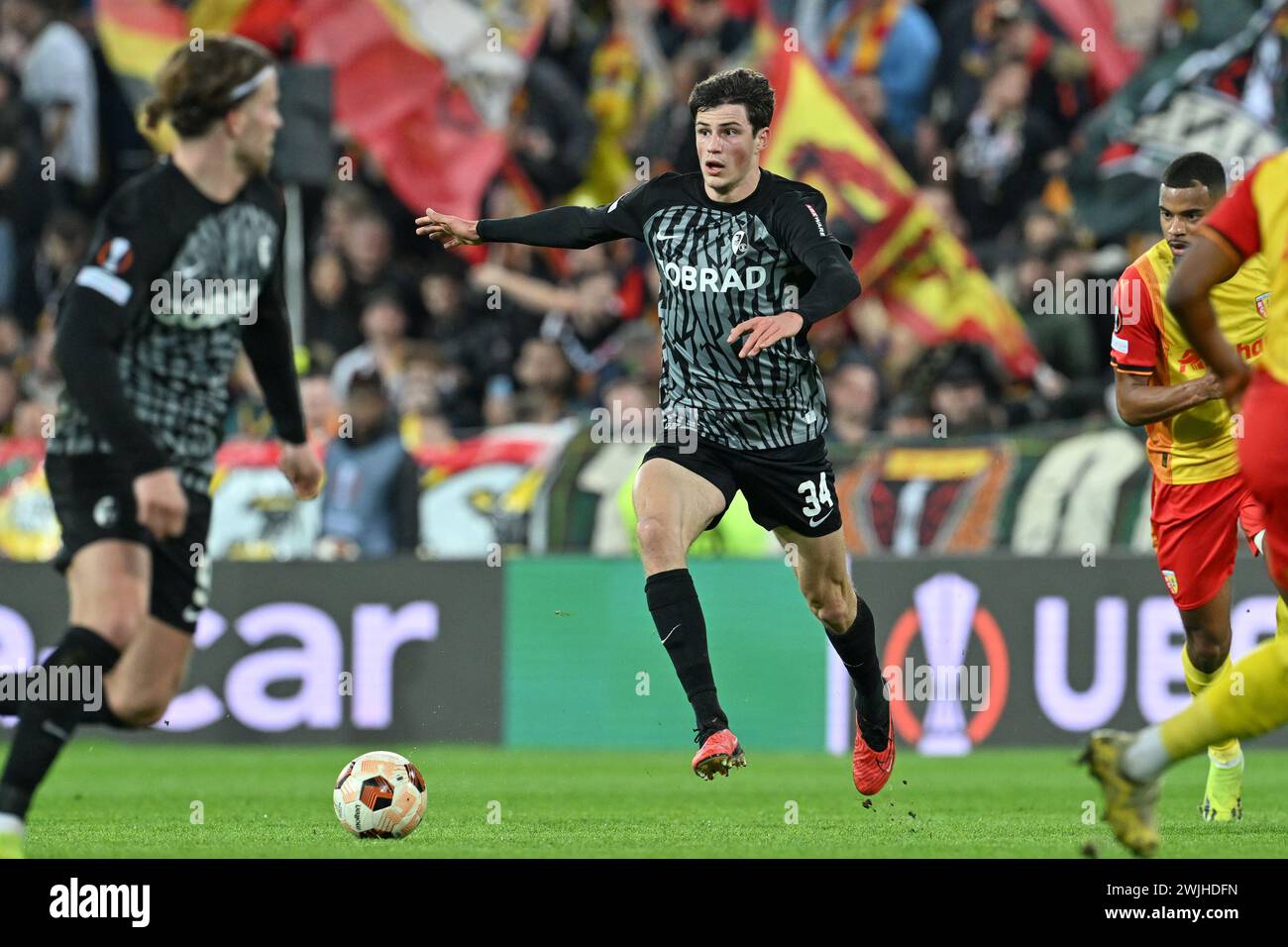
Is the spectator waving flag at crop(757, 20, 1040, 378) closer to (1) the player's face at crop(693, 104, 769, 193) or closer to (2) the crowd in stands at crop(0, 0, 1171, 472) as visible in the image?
(2) the crowd in stands at crop(0, 0, 1171, 472)

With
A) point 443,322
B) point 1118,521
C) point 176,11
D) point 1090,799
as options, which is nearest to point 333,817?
point 1090,799

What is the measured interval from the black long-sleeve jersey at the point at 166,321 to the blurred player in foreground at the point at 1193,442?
3.63 meters

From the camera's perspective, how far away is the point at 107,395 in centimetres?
659

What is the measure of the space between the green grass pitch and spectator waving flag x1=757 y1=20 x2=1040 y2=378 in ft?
11.9

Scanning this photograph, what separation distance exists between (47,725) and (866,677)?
3761mm

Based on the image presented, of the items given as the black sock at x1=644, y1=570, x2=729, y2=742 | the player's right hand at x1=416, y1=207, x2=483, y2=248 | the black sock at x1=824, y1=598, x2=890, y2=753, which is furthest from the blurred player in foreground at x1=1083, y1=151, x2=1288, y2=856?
the player's right hand at x1=416, y1=207, x2=483, y2=248

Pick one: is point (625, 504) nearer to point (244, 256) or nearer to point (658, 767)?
point (658, 767)

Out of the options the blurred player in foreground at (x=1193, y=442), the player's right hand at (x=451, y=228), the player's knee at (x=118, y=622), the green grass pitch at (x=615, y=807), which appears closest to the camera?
the player's knee at (x=118, y=622)

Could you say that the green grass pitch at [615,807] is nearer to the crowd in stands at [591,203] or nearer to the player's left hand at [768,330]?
the player's left hand at [768,330]

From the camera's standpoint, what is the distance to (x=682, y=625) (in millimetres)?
8055

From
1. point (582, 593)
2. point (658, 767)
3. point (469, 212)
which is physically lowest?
point (658, 767)

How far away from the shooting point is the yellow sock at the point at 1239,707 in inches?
246

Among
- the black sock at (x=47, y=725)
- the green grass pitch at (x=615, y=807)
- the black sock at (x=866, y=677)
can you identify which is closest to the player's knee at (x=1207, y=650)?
the green grass pitch at (x=615, y=807)

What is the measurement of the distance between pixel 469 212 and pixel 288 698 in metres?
4.68
